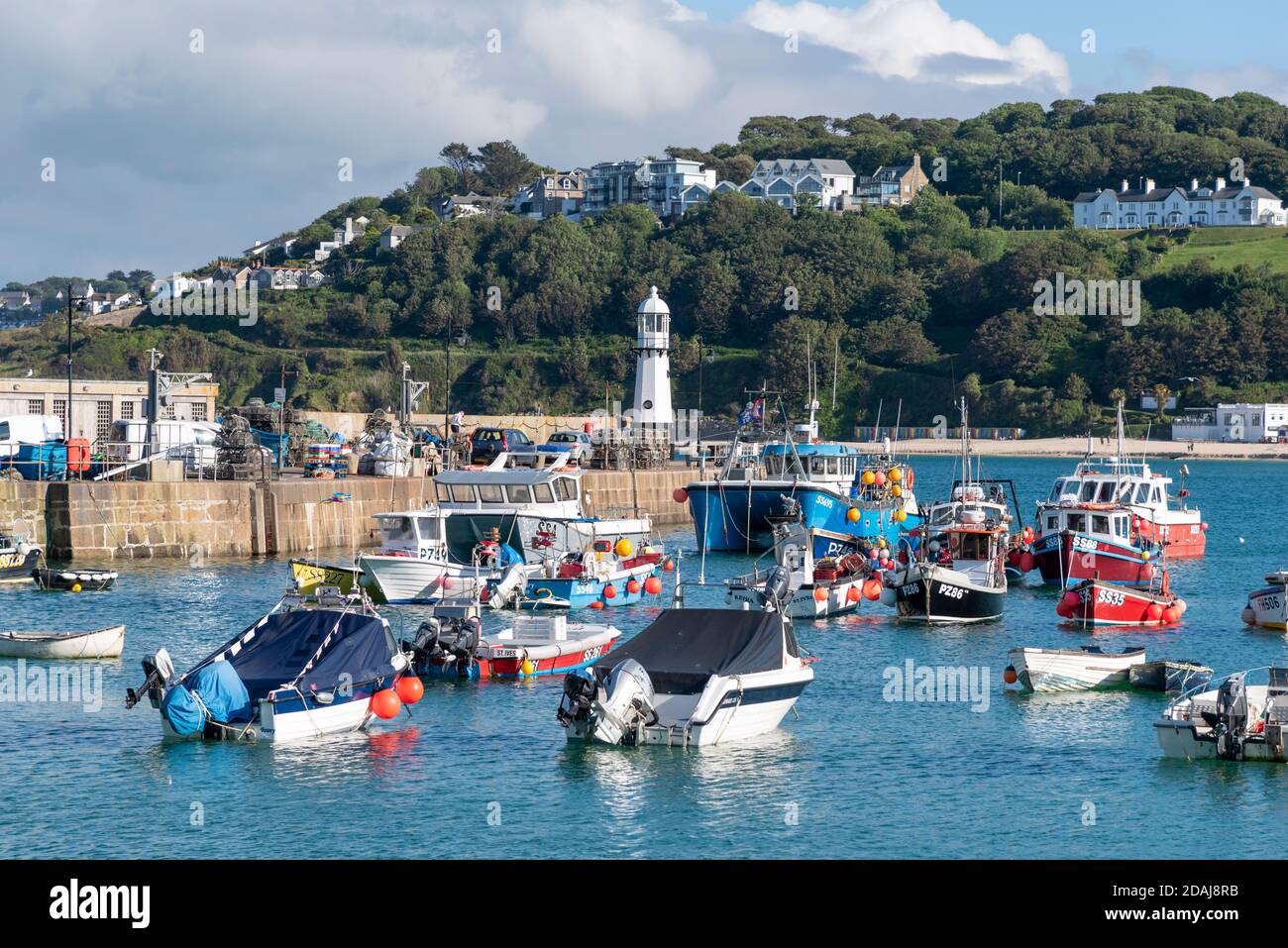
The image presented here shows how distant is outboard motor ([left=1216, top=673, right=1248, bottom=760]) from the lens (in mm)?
24844

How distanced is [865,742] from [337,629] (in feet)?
29.6

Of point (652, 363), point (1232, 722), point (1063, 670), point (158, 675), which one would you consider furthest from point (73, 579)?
point (652, 363)

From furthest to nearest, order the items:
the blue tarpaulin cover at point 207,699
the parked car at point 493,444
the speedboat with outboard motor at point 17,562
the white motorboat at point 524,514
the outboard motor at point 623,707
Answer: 1. the parked car at point 493,444
2. the speedboat with outboard motor at point 17,562
3. the white motorboat at point 524,514
4. the blue tarpaulin cover at point 207,699
5. the outboard motor at point 623,707

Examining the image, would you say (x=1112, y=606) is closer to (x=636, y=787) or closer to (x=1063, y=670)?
(x=1063, y=670)

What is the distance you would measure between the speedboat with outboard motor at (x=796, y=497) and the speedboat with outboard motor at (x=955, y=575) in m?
11.0

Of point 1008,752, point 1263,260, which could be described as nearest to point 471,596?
point 1008,752

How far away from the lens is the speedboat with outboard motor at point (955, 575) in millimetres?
41062

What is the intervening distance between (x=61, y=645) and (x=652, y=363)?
→ 190 feet

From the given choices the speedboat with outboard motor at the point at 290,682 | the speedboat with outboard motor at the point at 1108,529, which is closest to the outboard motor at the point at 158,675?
the speedboat with outboard motor at the point at 290,682

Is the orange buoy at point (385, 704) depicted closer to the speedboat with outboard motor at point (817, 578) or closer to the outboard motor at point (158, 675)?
the outboard motor at point (158, 675)

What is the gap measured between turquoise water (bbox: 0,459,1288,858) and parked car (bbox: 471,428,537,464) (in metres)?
39.6

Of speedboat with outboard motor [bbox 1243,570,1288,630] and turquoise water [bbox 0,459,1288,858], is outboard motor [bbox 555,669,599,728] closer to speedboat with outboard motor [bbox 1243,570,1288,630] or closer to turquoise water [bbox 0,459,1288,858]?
turquoise water [bbox 0,459,1288,858]

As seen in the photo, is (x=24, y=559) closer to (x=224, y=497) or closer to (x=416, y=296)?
(x=224, y=497)

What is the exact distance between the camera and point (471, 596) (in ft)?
126
